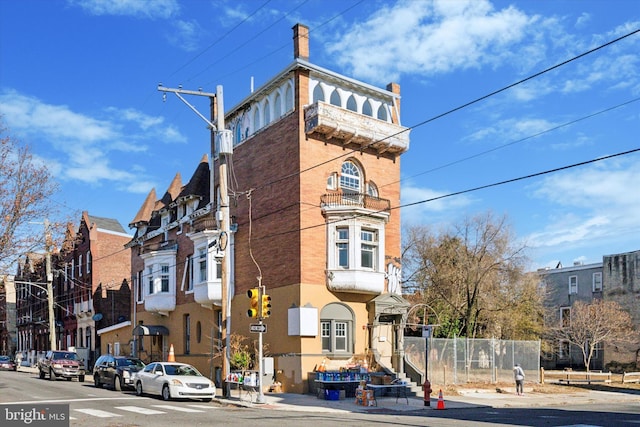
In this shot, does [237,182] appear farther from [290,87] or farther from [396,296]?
[396,296]

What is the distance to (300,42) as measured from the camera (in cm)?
3109

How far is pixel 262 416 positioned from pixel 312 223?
12217mm

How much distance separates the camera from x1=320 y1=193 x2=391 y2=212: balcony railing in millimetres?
30000

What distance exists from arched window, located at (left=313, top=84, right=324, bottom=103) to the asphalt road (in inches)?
579

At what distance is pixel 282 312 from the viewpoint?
2972 centimetres

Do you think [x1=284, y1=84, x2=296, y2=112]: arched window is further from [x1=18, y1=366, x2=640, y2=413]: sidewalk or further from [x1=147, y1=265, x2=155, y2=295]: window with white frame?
[x1=147, y1=265, x2=155, y2=295]: window with white frame

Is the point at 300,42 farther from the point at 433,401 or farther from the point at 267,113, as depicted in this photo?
the point at 433,401

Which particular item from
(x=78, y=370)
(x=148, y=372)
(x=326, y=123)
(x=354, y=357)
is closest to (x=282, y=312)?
(x=354, y=357)

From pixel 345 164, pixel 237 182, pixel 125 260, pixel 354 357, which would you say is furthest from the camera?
pixel 125 260

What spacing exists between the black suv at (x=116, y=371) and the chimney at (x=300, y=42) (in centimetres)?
1596

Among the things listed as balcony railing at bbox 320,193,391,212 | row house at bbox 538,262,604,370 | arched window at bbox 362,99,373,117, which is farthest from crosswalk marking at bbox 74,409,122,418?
row house at bbox 538,262,604,370

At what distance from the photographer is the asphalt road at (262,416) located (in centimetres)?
1652

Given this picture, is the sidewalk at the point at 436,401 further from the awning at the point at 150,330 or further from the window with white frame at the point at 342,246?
the awning at the point at 150,330

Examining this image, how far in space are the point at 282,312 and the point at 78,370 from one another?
1414cm
